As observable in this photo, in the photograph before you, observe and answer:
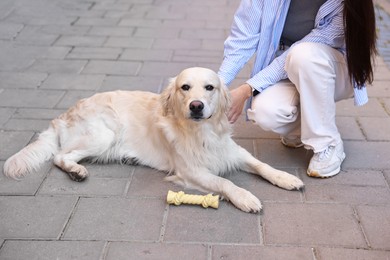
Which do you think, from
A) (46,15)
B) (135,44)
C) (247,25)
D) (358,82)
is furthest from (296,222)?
(46,15)

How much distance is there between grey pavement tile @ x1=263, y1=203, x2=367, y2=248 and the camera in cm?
241

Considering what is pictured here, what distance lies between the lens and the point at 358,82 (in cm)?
288

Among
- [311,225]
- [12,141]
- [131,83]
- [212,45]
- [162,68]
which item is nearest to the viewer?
[311,225]

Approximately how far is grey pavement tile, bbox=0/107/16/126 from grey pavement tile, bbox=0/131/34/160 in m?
0.21

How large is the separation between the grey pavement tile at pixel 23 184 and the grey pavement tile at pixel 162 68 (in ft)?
6.24

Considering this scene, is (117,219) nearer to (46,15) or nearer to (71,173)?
(71,173)

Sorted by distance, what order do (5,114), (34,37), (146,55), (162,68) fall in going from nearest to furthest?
1. (5,114)
2. (162,68)
3. (146,55)
4. (34,37)

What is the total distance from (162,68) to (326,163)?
7.83ft

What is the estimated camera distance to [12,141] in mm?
3463

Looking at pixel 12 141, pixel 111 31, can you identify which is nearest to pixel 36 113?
pixel 12 141

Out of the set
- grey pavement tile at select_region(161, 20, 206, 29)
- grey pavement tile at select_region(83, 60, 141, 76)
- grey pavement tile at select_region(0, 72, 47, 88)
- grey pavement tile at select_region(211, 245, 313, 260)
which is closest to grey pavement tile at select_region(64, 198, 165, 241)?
grey pavement tile at select_region(211, 245, 313, 260)

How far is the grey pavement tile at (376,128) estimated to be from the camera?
3487mm

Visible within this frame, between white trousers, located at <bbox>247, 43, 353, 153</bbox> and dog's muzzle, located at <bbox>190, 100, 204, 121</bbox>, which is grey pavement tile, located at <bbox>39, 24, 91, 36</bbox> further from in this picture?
dog's muzzle, located at <bbox>190, 100, 204, 121</bbox>

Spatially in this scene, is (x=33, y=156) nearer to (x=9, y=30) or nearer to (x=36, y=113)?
(x=36, y=113)
